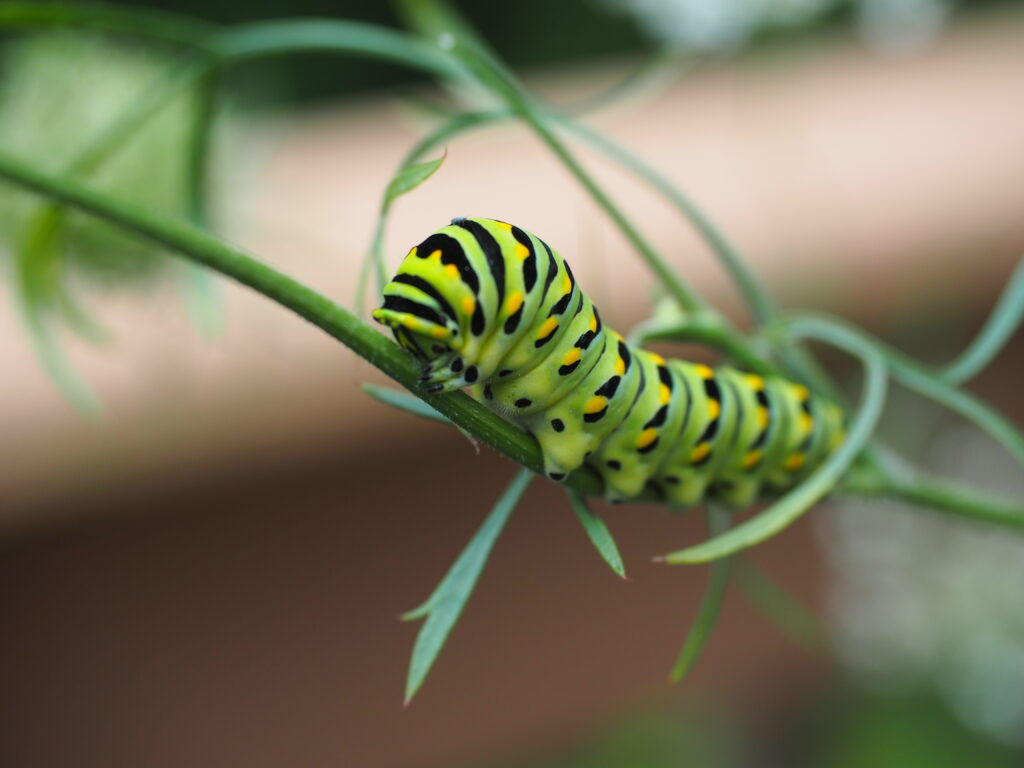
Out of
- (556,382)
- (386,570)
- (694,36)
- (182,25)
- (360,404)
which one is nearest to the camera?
(556,382)

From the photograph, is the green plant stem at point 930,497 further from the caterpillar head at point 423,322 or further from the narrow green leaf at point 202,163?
the narrow green leaf at point 202,163

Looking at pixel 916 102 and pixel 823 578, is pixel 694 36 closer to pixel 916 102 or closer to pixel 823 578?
pixel 916 102

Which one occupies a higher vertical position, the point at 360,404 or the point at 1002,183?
the point at 360,404

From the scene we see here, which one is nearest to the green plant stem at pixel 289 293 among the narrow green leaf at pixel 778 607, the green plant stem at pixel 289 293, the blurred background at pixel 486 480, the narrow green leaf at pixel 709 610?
the green plant stem at pixel 289 293

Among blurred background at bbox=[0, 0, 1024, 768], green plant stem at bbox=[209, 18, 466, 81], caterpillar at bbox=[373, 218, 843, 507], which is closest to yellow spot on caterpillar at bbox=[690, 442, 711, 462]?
caterpillar at bbox=[373, 218, 843, 507]

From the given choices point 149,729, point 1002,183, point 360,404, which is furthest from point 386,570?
point 1002,183

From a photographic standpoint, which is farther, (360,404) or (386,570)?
(386,570)

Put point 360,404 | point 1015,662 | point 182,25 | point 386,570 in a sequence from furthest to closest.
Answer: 1. point 386,570
2. point 360,404
3. point 1015,662
4. point 182,25
